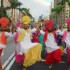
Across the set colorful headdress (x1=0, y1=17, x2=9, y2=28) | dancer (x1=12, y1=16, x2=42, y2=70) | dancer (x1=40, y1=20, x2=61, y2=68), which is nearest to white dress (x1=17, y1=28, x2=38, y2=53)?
dancer (x1=12, y1=16, x2=42, y2=70)

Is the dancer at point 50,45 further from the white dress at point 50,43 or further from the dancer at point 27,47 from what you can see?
the dancer at point 27,47

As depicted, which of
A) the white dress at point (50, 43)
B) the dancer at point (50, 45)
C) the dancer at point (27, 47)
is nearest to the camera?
the dancer at point (27, 47)

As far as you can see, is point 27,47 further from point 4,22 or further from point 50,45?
point 50,45

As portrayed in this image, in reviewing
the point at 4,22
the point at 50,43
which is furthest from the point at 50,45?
the point at 4,22

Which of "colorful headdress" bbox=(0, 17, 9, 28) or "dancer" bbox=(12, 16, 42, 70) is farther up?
"colorful headdress" bbox=(0, 17, 9, 28)

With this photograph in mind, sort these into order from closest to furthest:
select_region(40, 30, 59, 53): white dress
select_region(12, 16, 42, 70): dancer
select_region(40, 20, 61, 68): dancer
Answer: select_region(12, 16, 42, 70): dancer < select_region(40, 20, 61, 68): dancer < select_region(40, 30, 59, 53): white dress

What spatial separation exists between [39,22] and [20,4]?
241ft

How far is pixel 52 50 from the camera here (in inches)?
523

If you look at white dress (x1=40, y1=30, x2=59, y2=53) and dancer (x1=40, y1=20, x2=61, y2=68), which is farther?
white dress (x1=40, y1=30, x2=59, y2=53)

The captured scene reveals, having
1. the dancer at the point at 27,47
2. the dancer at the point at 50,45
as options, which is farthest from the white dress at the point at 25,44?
the dancer at the point at 50,45

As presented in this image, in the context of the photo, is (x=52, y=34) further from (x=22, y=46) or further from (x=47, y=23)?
(x=22, y=46)

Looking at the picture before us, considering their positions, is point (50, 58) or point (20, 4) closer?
point (50, 58)

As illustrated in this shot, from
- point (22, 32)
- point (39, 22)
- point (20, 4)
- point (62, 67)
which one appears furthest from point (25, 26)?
point (20, 4)

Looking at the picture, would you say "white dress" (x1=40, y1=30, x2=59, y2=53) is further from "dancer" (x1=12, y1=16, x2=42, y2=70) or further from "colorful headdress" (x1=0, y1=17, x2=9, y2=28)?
"colorful headdress" (x1=0, y1=17, x2=9, y2=28)
